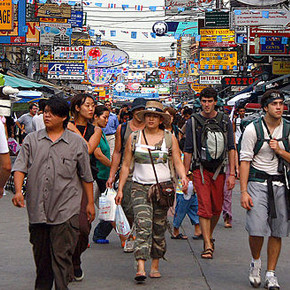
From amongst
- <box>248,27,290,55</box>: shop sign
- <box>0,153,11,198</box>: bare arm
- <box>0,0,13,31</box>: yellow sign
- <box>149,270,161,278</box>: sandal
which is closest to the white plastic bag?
<box>149,270,161,278</box>: sandal

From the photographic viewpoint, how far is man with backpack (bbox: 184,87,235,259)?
7.53 meters

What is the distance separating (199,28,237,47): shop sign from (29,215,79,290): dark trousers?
25.5 metres

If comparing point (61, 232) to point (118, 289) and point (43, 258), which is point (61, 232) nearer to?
point (43, 258)

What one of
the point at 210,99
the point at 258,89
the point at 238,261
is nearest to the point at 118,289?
the point at 238,261

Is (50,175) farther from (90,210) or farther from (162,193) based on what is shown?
(162,193)

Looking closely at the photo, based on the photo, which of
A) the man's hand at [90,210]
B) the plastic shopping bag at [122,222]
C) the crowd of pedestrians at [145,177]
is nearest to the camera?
the crowd of pedestrians at [145,177]

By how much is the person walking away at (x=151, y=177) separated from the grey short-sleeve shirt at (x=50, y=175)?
4.21 ft

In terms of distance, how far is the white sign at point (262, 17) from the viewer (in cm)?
1894

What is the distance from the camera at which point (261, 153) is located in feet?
20.3

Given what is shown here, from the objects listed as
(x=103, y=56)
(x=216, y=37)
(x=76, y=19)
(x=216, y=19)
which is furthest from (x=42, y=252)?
(x=76, y=19)

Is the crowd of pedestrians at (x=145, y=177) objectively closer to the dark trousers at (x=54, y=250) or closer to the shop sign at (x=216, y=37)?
the dark trousers at (x=54, y=250)

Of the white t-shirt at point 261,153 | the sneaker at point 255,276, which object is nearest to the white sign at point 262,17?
the white t-shirt at point 261,153

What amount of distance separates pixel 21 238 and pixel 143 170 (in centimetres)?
289

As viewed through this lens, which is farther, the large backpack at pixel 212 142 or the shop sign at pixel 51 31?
the shop sign at pixel 51 31
